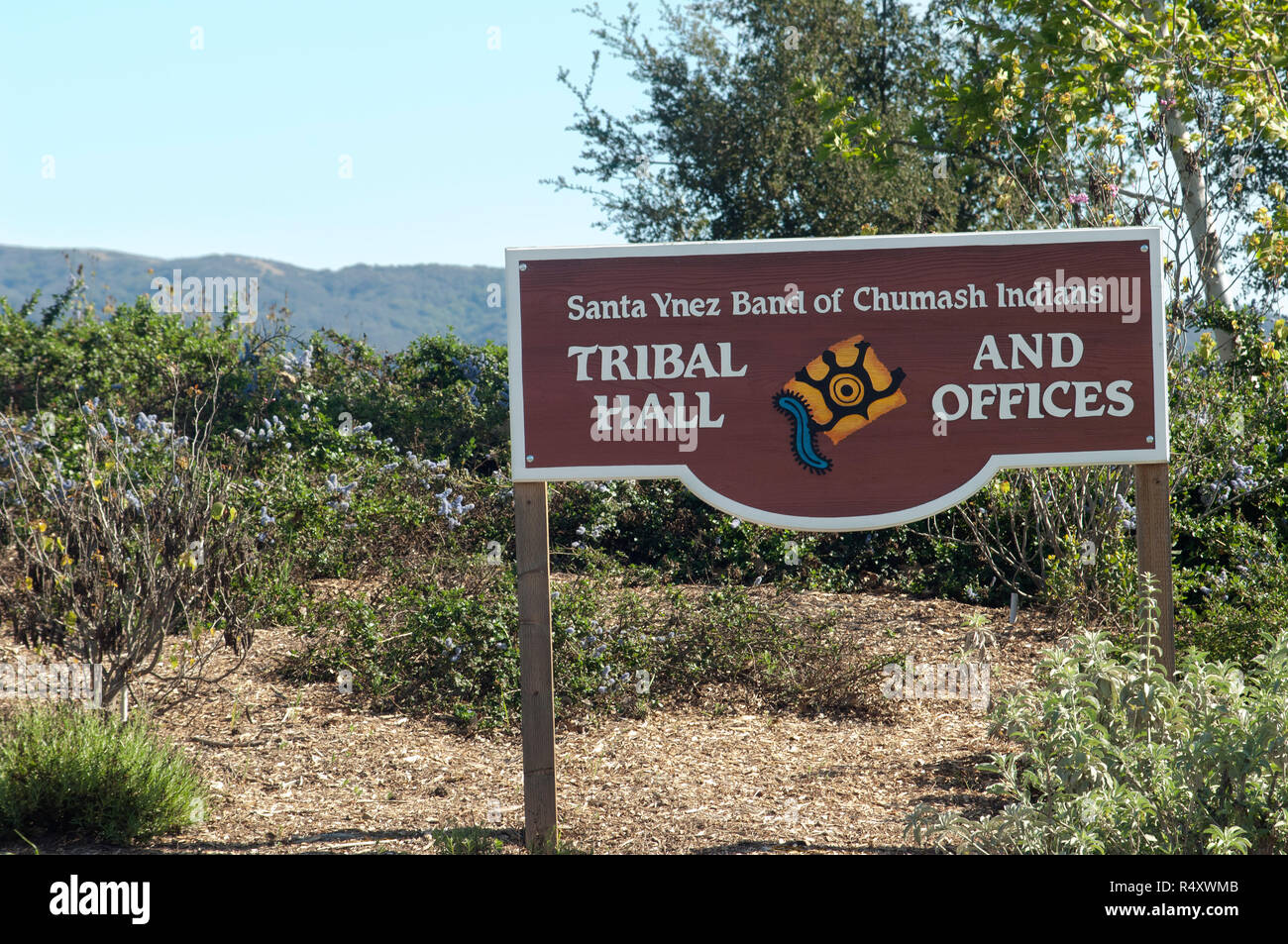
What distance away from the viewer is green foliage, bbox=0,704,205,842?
11.9ft

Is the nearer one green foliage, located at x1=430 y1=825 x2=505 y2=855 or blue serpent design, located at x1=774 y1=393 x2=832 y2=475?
green foliage, located at x1=430 y1=825 x2=505 y2=855

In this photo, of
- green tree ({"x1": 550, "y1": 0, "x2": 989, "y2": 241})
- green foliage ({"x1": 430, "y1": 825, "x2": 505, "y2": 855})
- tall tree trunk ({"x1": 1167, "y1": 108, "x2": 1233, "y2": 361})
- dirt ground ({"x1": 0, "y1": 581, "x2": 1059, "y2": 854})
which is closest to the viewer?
green foliage ({"x1": 430, "y1": 825, "x2": 505, "y2": 855})

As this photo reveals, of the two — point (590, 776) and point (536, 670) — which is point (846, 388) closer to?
point (536, 670)

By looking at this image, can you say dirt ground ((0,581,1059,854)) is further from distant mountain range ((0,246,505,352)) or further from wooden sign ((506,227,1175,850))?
distant mountain range ((0,246,505,352))

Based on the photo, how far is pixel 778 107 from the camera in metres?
12.0

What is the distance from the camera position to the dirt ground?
12.2ft

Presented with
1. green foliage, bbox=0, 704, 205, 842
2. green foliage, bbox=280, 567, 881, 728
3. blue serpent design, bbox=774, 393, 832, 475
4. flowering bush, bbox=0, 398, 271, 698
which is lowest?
green foliage, bbox=0, 704, 205, 842

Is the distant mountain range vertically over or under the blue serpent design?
over

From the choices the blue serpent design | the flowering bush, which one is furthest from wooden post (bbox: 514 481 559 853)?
the flowering bush

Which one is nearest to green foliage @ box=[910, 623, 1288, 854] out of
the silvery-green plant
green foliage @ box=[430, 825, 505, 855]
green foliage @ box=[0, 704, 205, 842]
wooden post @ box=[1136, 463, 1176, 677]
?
the silvery-green plant

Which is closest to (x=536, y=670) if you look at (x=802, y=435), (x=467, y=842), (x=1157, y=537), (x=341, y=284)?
(x=467, y=842)

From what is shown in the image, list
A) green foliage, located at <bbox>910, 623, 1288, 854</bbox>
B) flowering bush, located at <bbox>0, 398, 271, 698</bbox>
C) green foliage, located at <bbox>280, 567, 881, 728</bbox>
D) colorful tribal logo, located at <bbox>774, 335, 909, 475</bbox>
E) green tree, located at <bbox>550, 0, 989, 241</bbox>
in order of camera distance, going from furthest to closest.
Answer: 1. green tree, located at <bbox>550, 0, 989, 241</bbox>
2. green foliage, located at <bbox>280, 567, 881, 728</bbox>
3. flowering bush, located at <bbox>0, 398, 271, 698</bbox>
4. colorful tribal logo, located at <bbox>774, 335, 909, 475</bbox>
5. green foliage, located at <bbox>910, 623, 1288, 854</bbox>
